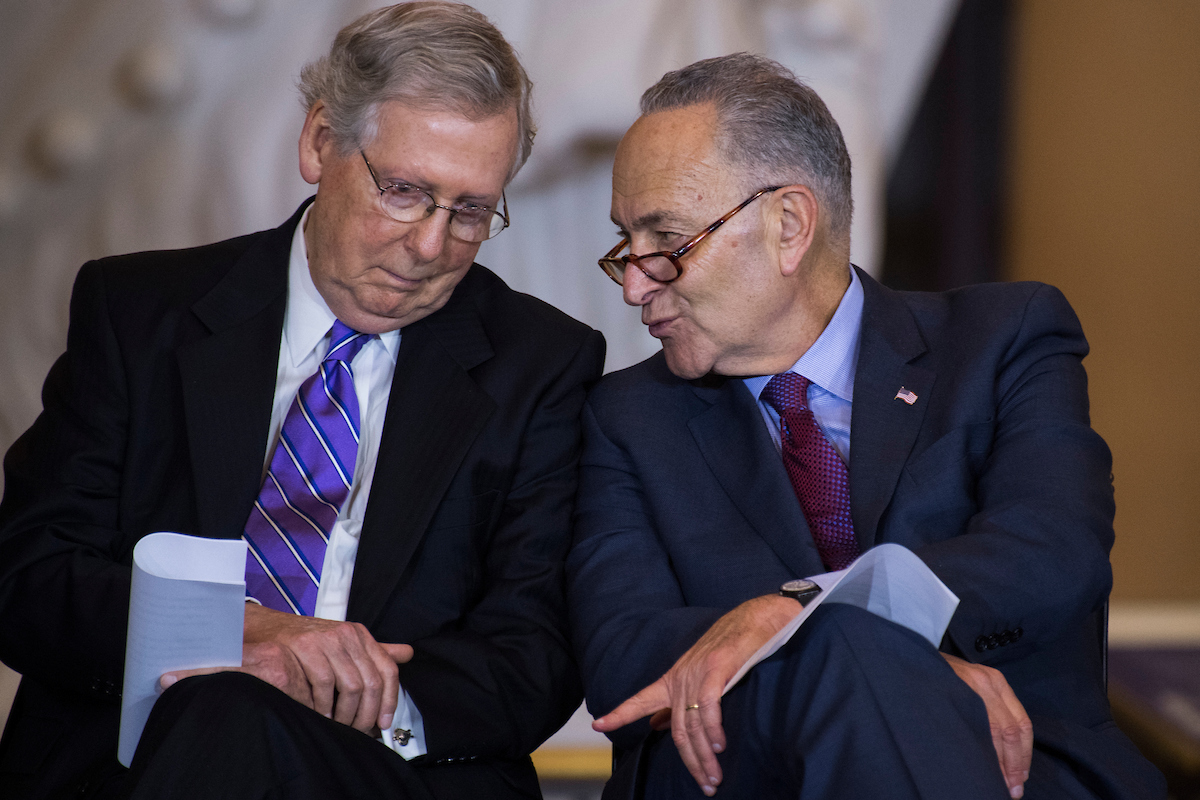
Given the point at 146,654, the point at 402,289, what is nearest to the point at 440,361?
the point at 402,289

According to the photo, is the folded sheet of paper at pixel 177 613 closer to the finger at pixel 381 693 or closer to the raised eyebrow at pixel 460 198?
the finger at pixel 381 693

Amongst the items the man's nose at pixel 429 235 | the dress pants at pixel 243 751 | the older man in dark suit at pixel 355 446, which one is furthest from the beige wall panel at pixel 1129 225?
the dress pants at pixel 243 751

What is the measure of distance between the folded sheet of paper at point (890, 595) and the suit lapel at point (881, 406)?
1.48 feet

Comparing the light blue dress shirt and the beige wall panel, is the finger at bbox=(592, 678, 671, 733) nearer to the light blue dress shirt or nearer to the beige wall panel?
the light blue dress shirt

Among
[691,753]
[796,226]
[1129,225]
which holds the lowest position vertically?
[691,753]

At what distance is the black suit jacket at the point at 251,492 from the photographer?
178 cm

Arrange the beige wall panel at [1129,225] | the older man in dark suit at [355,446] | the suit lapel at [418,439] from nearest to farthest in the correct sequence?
the older man in dark suit at [355,446] → the suit lapel at [418,439] → the beige wall panel at [1129,225]

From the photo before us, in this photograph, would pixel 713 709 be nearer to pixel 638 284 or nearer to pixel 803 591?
pixel 803 591

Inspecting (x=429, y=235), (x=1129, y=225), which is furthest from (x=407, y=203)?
(x=1129, y=225)

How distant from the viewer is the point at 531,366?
2092mm

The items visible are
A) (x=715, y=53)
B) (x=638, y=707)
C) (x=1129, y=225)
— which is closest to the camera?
(x=638, y=707)

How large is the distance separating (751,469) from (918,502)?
28cm

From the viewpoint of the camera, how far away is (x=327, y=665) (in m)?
1.64

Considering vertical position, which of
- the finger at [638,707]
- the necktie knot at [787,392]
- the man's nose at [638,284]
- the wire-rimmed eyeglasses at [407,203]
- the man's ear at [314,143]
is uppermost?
the man's ear at [314,143]
